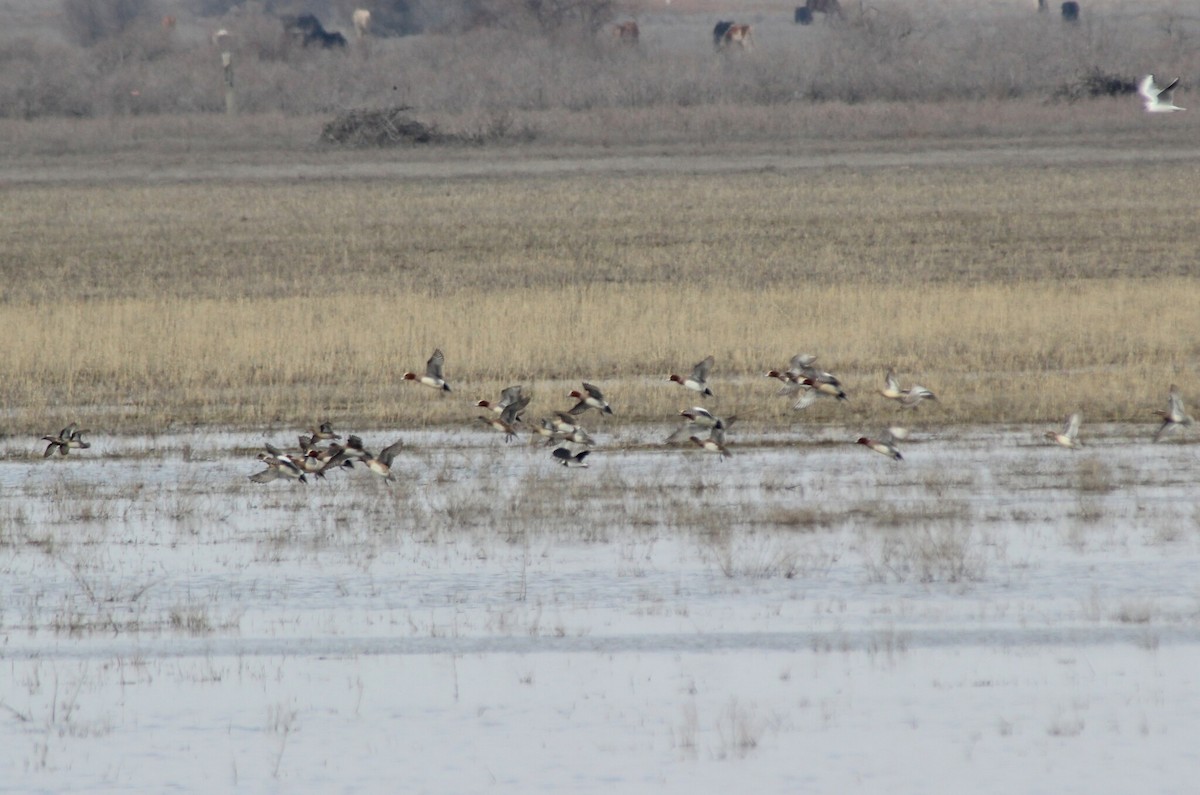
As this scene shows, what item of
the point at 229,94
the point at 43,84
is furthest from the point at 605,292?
the point at 43,84

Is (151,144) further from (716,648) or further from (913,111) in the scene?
(716,648)

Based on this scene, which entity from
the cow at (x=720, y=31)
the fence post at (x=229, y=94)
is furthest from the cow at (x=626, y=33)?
the fence post at (x=229, y=94)

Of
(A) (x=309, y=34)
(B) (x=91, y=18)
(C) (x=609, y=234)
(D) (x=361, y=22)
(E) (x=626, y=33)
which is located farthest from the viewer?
(B) (x=91, y=18)

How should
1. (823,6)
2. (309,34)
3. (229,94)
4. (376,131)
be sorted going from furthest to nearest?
(823,6) → (309,34) → (229,94) → (376,131)

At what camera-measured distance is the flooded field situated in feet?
23.0

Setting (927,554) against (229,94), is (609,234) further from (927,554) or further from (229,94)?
(229,94)

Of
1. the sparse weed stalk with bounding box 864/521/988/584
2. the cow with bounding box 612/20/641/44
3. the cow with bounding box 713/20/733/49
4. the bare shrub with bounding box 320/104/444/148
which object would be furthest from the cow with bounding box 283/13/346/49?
the sparse weed stalk with bounding box 864/521/988/584

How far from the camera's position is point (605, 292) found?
22203 millimetres

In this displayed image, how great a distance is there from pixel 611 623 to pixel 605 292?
1370cm

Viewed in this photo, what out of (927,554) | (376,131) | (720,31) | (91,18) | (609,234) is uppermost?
(91,18)

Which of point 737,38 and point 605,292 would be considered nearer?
point 605,292

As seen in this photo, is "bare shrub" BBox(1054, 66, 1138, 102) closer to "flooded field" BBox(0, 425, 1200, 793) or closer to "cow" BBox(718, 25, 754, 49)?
"cow" BBox(718, 25, 754, 49)

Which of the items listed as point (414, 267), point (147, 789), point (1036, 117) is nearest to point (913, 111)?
point (1036, 117)

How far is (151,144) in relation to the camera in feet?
155
